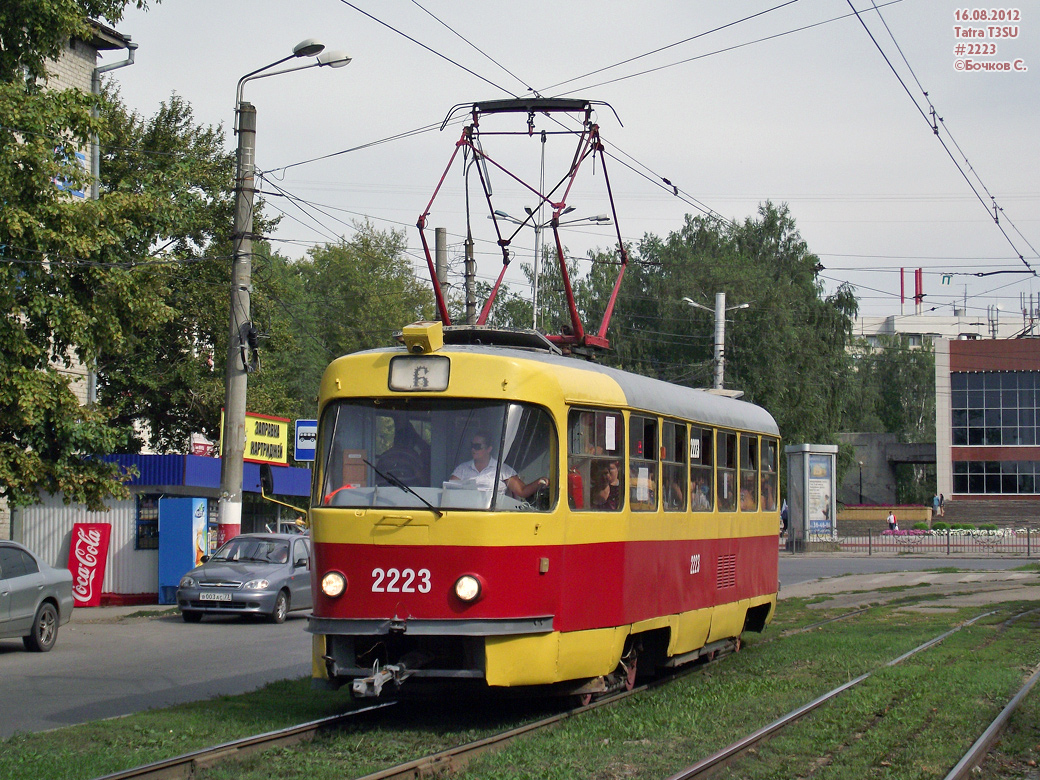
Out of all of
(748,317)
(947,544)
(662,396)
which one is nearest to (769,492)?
(662,396)

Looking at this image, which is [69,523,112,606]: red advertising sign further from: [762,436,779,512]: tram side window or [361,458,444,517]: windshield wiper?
[361,458,444,517]: windshield wiper

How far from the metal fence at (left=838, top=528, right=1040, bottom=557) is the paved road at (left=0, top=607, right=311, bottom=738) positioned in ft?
95.7

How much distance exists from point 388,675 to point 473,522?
47.6 inches

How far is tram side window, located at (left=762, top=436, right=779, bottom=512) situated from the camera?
1483 cm

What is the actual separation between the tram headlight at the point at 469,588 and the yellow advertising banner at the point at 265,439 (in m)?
15.3

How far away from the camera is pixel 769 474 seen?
15086mm

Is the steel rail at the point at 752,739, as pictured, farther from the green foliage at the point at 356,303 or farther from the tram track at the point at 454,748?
the green foliage at the point at 356,303

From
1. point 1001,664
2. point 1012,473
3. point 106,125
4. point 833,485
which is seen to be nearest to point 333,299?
point 833,485

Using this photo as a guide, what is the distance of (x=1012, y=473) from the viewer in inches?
2847

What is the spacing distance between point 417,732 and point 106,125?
10.4 m

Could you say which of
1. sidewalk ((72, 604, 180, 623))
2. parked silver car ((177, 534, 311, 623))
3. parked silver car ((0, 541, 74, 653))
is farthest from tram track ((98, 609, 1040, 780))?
sidewalk ((72, 604, 180, 623))

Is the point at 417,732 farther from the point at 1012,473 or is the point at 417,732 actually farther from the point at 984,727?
the point at 1012,473

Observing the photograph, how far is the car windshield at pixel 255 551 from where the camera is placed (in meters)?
20.5

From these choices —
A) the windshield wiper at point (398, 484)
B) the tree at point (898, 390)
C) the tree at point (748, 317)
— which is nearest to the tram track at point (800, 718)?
the windshield wiper at point (398, 484)
